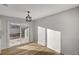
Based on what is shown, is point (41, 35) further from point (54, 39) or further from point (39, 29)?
point (54, 39)

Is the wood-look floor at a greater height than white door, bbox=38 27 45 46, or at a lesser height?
lesser

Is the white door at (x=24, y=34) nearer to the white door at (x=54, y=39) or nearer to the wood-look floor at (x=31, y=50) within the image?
the wood-look floor at (x=31, y=50)

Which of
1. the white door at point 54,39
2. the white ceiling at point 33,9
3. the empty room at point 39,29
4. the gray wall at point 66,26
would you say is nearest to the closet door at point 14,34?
the empty room at point 39,29

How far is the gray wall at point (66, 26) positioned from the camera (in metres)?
1.49

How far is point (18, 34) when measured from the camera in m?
1.52

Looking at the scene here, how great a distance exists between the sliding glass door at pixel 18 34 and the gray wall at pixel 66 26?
Answer: 0.18 metres

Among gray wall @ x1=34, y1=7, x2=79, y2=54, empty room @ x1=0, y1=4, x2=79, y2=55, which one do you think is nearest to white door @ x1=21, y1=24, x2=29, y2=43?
empty room @ x1=0, y1=4, x2=79, y2=55

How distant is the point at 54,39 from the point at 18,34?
0.58 meters

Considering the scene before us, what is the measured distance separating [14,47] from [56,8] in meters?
0.90

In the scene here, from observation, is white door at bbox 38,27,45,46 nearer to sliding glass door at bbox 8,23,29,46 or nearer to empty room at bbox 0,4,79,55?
empty room at bbox 0,4,79,55

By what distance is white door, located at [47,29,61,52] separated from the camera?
153cm
